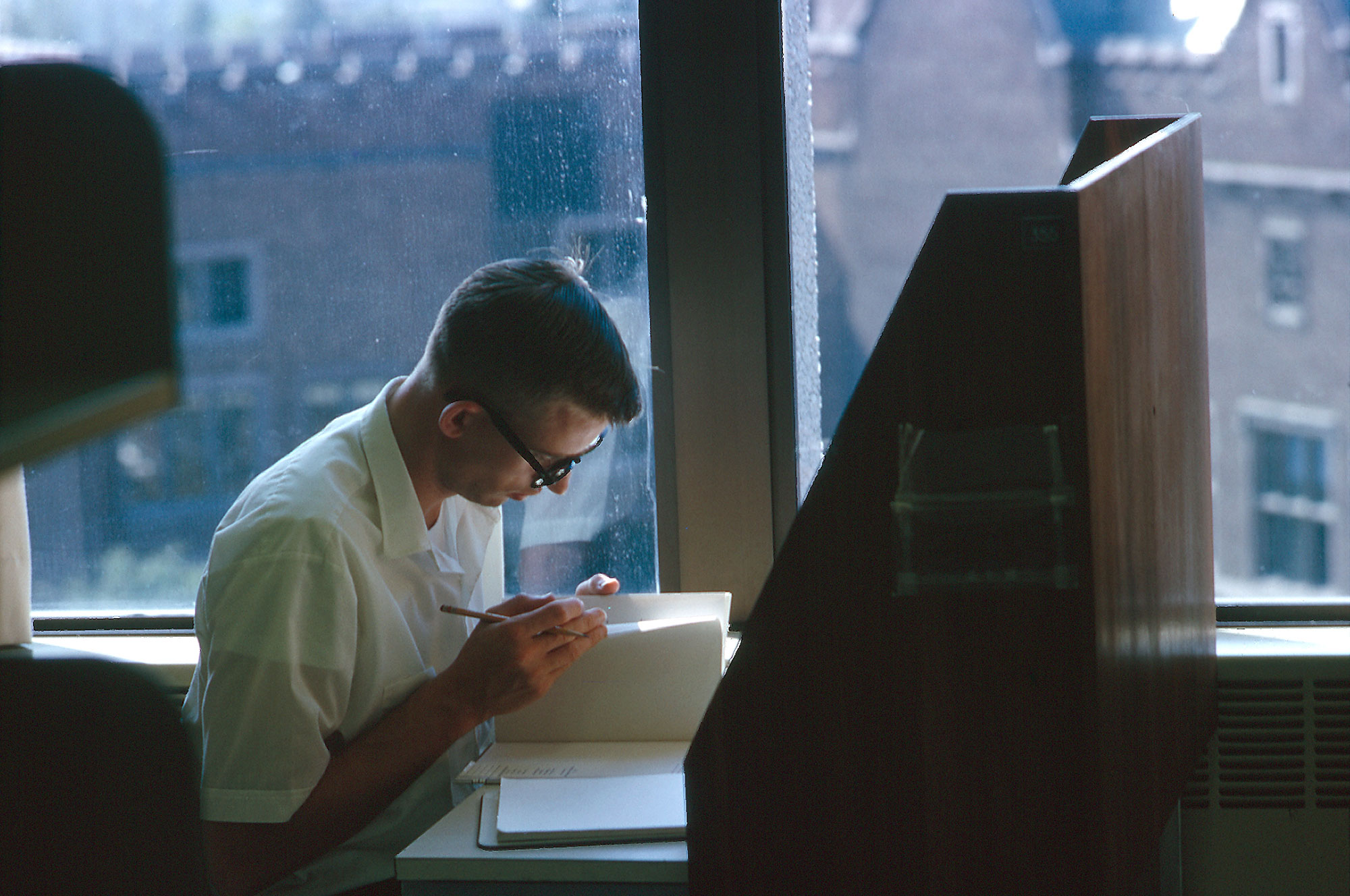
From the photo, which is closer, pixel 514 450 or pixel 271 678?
pixel 271 678

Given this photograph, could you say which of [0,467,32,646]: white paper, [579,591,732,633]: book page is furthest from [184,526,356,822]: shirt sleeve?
[0,467,32,646]: white paper

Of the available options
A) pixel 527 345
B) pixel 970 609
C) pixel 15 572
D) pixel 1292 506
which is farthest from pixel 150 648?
pixel 1292 506

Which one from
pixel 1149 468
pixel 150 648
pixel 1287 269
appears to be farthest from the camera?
pixel 150 648

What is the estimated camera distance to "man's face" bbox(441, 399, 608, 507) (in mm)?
1326

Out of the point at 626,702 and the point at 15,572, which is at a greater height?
the point at 15,572

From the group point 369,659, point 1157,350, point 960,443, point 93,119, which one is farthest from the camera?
point 369,659

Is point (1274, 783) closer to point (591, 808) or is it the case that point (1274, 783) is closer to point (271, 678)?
point (591, 808)

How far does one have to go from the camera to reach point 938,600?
812 millimetres

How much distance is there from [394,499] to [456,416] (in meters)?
0.12

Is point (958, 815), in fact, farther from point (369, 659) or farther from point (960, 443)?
point (369, 659)

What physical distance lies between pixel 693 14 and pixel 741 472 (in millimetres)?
680

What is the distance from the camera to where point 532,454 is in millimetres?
1339

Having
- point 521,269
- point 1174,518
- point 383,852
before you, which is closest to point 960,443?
point 1174,518

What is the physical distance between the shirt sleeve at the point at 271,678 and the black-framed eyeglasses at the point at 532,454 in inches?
9.5
